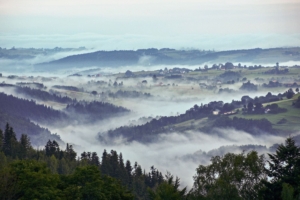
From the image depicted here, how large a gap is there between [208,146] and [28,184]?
155 m

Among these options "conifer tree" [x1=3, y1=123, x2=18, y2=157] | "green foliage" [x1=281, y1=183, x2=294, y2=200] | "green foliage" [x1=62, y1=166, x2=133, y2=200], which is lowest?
"conifer tree" [x1=3, y1=123, x2=18, y2=157]

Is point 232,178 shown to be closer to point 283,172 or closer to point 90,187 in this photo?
point 283,172

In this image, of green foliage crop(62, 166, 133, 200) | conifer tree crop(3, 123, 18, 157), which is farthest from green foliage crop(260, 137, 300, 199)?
conifer tree crop(3, 123, 18, 157)

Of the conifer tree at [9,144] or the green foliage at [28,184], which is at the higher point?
the green foliage at [28,184]

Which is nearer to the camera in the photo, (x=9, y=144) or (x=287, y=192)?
(x=287, y=192)

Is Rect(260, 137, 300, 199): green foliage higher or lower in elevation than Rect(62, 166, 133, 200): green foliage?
higher

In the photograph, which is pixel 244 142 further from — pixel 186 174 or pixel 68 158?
pixel 68 158

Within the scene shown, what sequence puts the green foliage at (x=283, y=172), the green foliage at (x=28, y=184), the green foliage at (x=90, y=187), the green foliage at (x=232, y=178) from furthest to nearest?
the green foliage at (x=232, y=178)
the green foliage at (x=90, y=187)
the green foliage at (x=28, y=184)
the green foliage at (x=283, y=172)

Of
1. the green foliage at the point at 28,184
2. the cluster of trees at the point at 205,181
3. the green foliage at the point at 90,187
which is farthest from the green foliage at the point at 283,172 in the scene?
the green foliage at the point at 28,184

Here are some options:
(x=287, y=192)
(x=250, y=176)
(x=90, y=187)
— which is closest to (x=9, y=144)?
(x=90, y=187)

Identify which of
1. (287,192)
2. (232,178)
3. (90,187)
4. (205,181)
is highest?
(287,192)

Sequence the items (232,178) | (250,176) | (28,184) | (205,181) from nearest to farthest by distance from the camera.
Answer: (28,184), (232,178), (250,176), (205,181)

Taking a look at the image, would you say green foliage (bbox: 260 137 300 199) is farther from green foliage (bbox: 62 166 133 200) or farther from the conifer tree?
the conifer tree

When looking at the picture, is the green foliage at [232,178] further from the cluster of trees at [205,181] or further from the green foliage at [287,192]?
the green foliage at [287,192]
